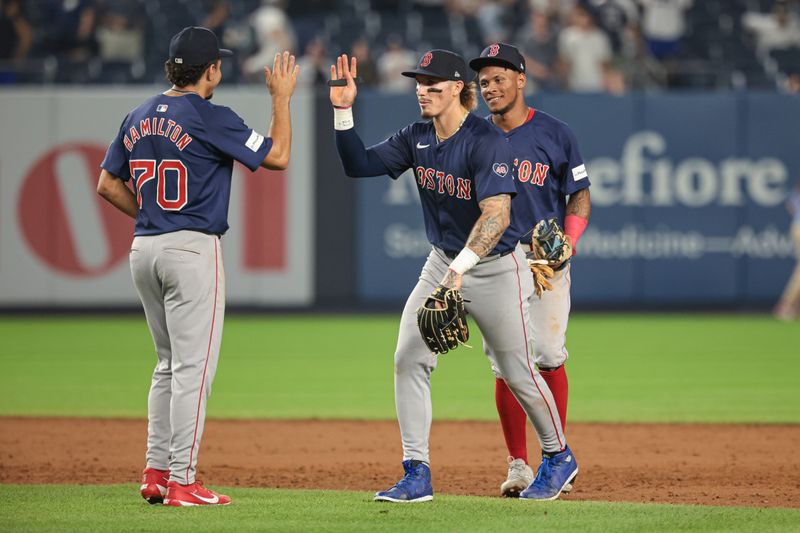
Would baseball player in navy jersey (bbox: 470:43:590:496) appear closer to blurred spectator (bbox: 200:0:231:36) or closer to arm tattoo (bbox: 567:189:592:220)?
arm tattoo (bbox: 567:189:592:220)

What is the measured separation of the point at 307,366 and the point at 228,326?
3997 mm

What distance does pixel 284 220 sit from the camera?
1667cm

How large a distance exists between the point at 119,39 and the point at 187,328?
12.8m

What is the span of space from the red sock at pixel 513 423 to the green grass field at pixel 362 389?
25.3 inches

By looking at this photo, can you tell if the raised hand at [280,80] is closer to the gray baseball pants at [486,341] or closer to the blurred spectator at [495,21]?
the gray baseball pants at [486,341]

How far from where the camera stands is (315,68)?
16781mm

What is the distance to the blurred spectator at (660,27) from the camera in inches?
715

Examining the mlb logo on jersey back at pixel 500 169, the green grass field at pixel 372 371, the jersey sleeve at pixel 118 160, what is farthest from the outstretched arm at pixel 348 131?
the green grass field at pixel 372 371

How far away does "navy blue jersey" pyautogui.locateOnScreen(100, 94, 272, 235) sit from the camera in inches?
208

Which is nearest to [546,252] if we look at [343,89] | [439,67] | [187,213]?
[439,67]

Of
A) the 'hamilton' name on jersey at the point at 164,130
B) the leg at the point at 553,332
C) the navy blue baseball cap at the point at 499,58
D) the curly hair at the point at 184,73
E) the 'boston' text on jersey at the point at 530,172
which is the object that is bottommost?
the leg at the point at 553,332

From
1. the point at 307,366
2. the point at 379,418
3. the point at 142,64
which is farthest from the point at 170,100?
the point at 142,64

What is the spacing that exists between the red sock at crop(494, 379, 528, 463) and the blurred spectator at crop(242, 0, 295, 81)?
11163 millimetres

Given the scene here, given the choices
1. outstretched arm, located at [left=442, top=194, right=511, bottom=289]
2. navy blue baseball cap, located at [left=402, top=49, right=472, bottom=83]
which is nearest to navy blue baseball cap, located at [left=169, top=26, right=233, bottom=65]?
navy blue baseball cap, located at [left=402, top=49, right=472, bottom=83]
